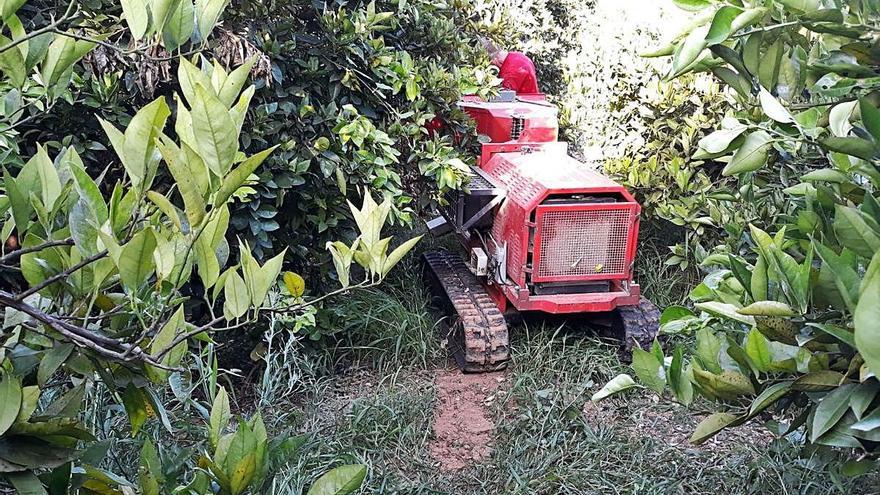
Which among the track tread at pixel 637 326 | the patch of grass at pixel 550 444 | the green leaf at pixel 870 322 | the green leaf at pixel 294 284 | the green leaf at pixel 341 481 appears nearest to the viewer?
the green leaf at pixel 870 322

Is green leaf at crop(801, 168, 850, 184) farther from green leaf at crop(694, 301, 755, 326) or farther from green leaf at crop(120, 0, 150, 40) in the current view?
green leaf at crop(120, 0, 150, 40)

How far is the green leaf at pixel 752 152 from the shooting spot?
39.3 inches

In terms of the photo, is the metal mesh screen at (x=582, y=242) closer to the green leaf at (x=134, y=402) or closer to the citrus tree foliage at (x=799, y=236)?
the citrus tree foliage at (x=799, y=236)

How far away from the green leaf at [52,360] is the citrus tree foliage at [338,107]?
2294 millimetres

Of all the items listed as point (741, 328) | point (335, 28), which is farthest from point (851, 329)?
point (335, 28)

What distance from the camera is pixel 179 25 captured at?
94 cm

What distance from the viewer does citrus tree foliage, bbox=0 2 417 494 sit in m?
0.77

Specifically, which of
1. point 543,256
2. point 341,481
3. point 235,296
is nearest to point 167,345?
point 235,296

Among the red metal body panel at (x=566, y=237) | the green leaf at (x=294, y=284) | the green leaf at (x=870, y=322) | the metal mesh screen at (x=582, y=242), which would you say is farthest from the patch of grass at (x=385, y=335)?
the green leaf at (x=870, y=322)

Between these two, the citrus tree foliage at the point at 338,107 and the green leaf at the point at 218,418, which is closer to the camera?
the green leaf at the point at 218,418

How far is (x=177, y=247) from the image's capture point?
0.89m

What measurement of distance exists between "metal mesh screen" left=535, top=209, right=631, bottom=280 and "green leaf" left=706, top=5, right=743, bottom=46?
318cm

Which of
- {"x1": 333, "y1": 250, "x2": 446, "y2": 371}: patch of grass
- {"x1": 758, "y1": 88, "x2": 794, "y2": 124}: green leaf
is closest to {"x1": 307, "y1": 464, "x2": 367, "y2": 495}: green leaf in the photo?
{"x1": 758, "y1": 88, "x2": 794, "y2": 124}: green leaf

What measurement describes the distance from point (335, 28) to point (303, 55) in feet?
0.76
